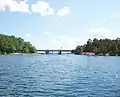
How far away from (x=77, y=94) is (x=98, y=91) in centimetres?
453

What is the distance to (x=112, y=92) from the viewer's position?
4891cm

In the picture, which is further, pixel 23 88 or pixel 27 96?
pixel 23 88

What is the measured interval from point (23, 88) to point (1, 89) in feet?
12.0

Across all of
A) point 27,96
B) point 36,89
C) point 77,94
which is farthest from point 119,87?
point 27,96

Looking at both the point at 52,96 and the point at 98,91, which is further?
the point at 98,91

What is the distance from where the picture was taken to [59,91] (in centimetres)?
4878

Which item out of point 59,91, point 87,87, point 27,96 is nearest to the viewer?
point 27,96

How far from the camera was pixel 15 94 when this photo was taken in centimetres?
4556

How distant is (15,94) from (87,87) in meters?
13.8

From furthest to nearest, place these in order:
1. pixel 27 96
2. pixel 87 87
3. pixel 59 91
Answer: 1. pixel 87 87
2. pixel 59 91
3. pixel 27 96

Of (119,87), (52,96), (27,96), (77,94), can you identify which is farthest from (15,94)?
(119,87)

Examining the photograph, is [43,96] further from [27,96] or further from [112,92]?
[112,92]

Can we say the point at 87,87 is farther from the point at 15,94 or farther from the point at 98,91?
the point at 15,94

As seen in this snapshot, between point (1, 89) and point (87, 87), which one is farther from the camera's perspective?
point (87, 87)
